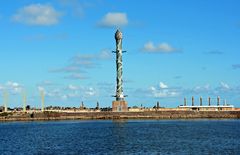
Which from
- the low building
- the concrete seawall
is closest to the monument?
the concrete seawall

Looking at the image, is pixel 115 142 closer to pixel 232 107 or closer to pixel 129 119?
pixel 129 119

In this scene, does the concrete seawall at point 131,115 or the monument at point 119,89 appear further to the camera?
the concrete seawall at point 131,115

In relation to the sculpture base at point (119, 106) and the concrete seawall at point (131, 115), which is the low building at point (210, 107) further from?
the sculpture base at point (119, 106)

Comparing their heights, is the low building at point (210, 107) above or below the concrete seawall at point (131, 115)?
above

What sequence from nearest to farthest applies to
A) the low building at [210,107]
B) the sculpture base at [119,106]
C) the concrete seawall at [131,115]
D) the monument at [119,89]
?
the monument at [119,89] < the sculpture base at [119,106] < the concrete seawall at [131,115] < the low building at [210,107]

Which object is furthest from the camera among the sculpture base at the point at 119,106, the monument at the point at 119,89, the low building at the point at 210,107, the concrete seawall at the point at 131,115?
the low building at the point at 210,107

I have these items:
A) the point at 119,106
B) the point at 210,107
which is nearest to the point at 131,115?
the point at 119,106

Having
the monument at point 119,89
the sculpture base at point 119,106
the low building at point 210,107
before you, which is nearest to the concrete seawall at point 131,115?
the sculpture base at point 119,106

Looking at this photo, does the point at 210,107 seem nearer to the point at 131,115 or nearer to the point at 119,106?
the point at 131,115

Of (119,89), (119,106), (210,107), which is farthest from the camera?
(210,107)

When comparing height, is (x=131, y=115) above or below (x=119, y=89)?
below

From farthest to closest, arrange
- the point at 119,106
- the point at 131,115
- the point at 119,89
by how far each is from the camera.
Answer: the point at 131,115, the point at 119,106, the point at 119,89

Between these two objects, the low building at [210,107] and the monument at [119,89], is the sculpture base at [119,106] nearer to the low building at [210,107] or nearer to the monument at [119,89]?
the monument at [119,89]

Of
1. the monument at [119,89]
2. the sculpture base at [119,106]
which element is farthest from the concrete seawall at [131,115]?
the monument at [119,89]
